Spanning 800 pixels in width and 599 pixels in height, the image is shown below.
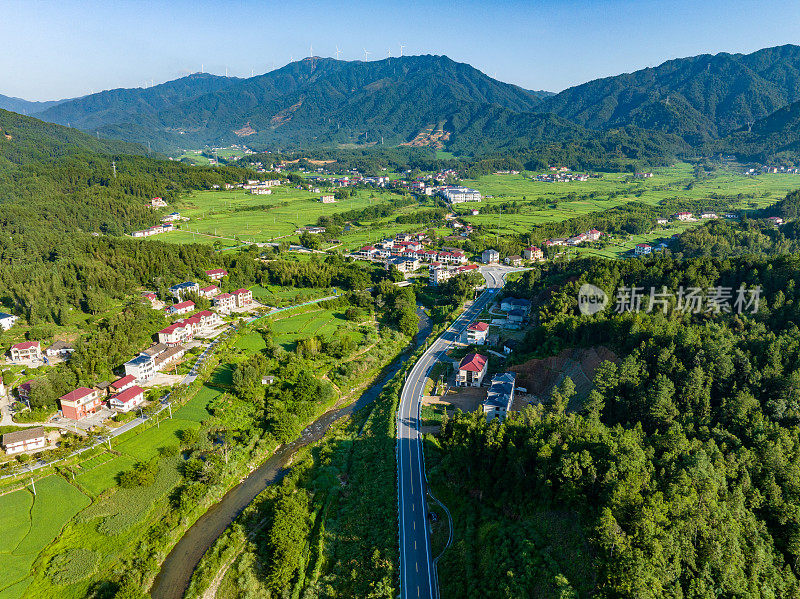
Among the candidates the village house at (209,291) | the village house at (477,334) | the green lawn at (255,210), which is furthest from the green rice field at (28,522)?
the green lawn at (255,210)

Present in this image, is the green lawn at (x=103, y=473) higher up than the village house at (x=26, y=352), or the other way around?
the village house at (x=26, y=352)

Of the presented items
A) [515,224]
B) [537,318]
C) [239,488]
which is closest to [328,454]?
[239,488]

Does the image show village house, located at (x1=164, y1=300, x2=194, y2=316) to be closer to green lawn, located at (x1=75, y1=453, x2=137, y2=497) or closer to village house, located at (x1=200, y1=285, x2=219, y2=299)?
village house, located at (x1=200, y1=285, x2=219, y2=299)

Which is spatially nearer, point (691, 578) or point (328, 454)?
point (691, 578)

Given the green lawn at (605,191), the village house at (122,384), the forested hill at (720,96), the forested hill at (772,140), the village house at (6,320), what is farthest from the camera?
the forested hill at (720,96)

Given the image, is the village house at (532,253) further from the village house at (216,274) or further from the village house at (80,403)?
the village house at (80,403)

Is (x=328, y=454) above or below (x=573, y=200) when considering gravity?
below

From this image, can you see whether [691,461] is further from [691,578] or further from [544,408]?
[544,408]
